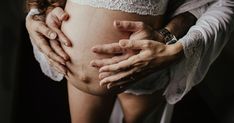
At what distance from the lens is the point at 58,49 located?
71 cm

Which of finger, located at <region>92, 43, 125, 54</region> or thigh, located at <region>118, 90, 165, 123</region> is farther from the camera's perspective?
thigh, located at <region>118, 90, 165, 123</region>

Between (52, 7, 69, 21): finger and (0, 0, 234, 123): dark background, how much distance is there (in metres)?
0.13

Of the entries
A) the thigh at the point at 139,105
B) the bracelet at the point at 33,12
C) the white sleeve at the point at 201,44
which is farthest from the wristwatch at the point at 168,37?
the bracelet at the point at 33,12

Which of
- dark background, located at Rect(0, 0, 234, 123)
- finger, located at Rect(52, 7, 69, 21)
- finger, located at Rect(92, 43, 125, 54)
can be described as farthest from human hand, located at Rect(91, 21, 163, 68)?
dark background, located at Rect(0, 0, 234, 123)

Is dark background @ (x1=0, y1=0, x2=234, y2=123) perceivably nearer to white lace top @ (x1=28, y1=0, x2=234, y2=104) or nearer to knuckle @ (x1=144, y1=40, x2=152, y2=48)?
white lace top @ (x1=28, y1=0, x2=234, y2=104)

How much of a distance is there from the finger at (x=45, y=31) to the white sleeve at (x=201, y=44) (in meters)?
0.25

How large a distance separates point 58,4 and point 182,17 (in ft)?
0.93


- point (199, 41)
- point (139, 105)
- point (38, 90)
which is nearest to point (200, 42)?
point (199, 41)

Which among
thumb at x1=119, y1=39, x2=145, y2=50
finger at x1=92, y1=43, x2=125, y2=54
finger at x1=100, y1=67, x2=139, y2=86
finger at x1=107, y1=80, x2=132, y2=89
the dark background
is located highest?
thumb at x1=119, y1=39, x2=145, y2=50

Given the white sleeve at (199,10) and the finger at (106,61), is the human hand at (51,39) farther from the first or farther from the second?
the white sleeve at (199,10)

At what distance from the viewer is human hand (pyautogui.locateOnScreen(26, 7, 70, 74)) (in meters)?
0.71

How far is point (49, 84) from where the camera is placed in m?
1.14

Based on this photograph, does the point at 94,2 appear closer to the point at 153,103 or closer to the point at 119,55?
the point at 119,55

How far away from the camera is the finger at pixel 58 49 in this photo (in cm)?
71
